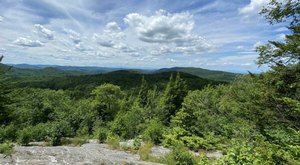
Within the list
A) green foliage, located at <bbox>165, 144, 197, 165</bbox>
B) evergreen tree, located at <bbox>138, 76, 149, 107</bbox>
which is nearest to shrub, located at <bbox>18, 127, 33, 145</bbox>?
green foliage, located at <bbox>165, 144, 197, 165</bbox>

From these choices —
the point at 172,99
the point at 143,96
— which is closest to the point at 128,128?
the point at 172,99

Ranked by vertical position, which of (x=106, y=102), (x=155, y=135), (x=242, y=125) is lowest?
(x=106, y=102)

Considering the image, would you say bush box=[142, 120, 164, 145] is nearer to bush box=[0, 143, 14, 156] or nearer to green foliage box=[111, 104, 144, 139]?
green foliage box=[111, 104, 144, 139]

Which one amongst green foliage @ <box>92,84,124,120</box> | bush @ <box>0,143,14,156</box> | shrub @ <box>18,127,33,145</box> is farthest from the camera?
green foliage @ <box>92,84,124,120</box>

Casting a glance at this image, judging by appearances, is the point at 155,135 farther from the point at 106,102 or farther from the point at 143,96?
the point at 106,102

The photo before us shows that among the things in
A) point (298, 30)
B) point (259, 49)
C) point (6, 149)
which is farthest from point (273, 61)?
point (6, 149)

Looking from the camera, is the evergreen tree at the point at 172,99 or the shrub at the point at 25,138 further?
the evergreen tree at the point at 172,99

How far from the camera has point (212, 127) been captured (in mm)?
20391

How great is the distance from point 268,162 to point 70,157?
914 cm

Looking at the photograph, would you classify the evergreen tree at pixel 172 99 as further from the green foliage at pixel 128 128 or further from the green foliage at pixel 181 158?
the green foliage at pixel 181 158

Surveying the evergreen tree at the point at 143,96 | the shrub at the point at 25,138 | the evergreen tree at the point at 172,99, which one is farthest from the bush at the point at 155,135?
the evergreen tree at the point at 143,96

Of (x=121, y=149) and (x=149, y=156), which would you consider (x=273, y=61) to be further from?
(x=121, y=149)

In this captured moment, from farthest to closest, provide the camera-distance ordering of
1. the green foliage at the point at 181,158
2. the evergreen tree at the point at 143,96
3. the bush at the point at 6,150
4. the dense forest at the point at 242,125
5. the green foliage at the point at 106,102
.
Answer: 1. the evergreen tree at the point at 143,96
2. the green foliage at the point at 106,102
3. the green foliage at the point at 181,158
4. the bush at the point at 6,150
5. the dense forest at the point at 242,125

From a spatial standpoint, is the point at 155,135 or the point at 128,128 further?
the point at 128,128
